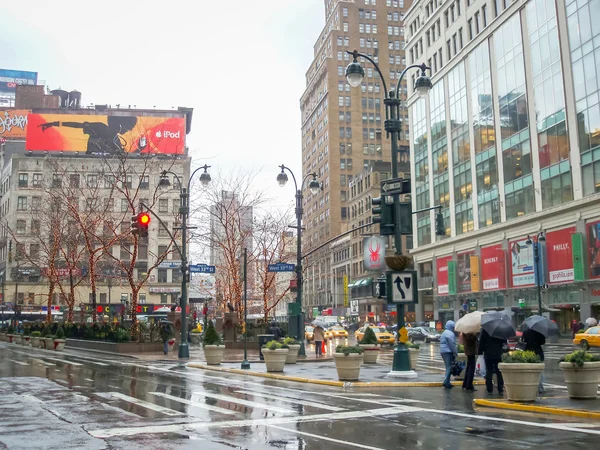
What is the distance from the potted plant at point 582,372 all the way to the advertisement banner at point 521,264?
45.4 metres

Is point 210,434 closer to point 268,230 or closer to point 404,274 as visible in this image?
point 404,274

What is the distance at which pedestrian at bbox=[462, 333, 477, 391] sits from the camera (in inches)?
628

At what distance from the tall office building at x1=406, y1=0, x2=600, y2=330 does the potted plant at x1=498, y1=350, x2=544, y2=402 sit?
3497 cm

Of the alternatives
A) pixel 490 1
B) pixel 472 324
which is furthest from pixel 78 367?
pixel 490 1

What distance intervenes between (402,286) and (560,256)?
127ft

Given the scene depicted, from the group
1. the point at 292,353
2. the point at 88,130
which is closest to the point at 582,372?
the point at 292,353

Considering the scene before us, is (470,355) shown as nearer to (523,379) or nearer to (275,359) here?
(523,379)

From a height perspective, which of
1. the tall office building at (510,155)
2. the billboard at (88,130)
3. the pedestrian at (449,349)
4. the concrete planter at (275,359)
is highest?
the billboard at (88,130)

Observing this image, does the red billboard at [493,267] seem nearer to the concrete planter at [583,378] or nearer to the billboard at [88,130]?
the billboard at [88,130]

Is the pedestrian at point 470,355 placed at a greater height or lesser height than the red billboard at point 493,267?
lesser

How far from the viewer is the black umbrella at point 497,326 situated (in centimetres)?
1449

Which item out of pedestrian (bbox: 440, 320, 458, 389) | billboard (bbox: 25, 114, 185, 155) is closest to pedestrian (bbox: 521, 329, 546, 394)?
pedestrian (bbox: 440, 320, 458, 389)

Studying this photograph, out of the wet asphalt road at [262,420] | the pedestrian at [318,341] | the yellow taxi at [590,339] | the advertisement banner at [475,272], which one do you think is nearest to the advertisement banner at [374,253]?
the wet asphalt road at [262,420]

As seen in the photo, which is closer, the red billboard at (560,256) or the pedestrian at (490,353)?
the pedestrian at (490,353)
